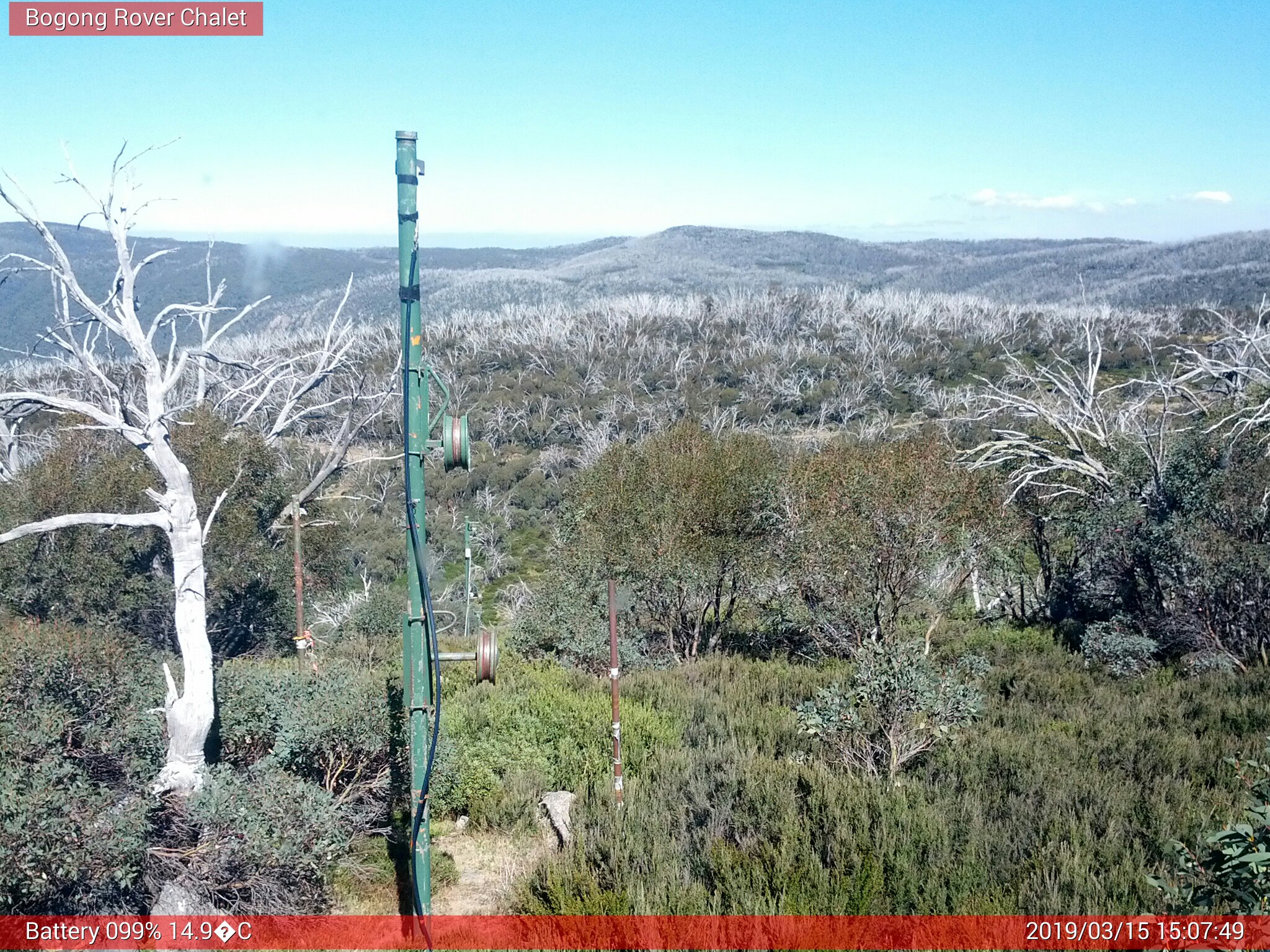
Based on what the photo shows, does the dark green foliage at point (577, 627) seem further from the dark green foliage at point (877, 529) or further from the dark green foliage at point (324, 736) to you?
the dark green foliage at point (324, 736)

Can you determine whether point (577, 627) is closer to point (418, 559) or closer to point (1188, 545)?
point (1188, 545)

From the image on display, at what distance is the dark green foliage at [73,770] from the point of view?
4789 mm

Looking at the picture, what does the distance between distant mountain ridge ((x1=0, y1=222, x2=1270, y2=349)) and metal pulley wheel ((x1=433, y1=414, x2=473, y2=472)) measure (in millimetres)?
17327

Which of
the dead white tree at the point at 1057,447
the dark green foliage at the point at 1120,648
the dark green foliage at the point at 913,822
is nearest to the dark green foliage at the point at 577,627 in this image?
the dark green foliage at the point at 913,822

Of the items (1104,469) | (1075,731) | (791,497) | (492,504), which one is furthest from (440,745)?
(492,504)

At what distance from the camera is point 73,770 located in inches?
206

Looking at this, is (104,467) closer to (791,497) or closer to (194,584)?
(194,584)

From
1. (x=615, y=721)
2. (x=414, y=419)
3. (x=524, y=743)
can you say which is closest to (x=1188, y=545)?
(x=615, y=721)

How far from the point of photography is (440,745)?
752 centimetres

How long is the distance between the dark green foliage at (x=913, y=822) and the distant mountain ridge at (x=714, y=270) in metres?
17.0

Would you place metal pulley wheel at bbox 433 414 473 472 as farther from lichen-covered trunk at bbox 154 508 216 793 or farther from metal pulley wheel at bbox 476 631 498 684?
lichen-covered trunk at bbox 154 508 216 793

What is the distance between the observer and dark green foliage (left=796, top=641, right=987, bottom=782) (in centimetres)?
733

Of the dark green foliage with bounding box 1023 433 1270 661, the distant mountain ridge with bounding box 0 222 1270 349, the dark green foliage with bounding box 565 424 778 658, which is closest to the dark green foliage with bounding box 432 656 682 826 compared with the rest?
the dark green foliage with bounding box 565 424 778 658

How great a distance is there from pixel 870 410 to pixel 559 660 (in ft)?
109
